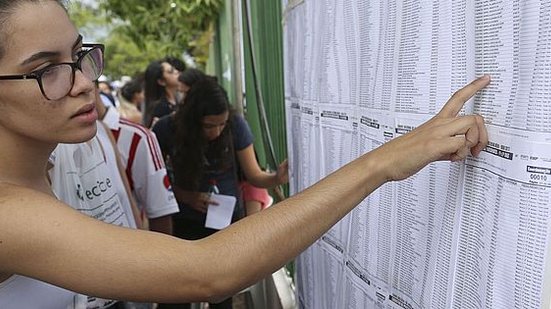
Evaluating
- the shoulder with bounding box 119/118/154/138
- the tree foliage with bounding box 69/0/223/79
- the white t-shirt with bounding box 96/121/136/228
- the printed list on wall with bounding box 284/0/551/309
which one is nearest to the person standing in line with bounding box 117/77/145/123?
the tree foliage with bounding box 69/0/223/79

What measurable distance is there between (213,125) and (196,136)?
4.0 inches

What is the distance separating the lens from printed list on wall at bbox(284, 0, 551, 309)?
697 millimetres

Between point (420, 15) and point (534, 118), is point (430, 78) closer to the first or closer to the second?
point (420, 15)

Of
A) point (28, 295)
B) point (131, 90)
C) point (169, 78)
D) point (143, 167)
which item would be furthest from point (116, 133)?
point (131, 90)

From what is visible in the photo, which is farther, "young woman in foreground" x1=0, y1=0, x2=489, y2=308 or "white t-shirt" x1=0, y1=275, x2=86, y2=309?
"white t-shirt" x1=0, y1=275, x2=86, y2=309

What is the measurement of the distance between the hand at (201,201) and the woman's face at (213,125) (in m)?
0.28

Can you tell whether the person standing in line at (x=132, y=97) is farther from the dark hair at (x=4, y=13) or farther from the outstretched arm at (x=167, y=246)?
the outstretched arm at (x=167, y=246)

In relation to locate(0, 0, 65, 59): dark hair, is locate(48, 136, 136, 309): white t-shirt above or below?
below

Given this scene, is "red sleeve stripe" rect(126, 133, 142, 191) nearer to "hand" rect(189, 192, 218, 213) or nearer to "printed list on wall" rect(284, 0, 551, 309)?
"hand" rect(189, 192, 218, 213)

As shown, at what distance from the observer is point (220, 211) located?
2826mm

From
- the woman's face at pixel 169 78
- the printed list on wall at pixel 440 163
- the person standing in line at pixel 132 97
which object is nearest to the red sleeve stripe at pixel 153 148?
the printed list on wall at pixel 440 163

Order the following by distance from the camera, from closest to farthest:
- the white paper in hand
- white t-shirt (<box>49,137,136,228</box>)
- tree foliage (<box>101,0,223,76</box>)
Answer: white t-shirt (<box>49,137,136,228</box>) < the white paper in hand < tree foliage (<box>101,0,223,76</box>)

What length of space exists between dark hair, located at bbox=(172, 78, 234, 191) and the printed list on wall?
1.36 m

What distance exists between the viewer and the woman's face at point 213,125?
2826mm
